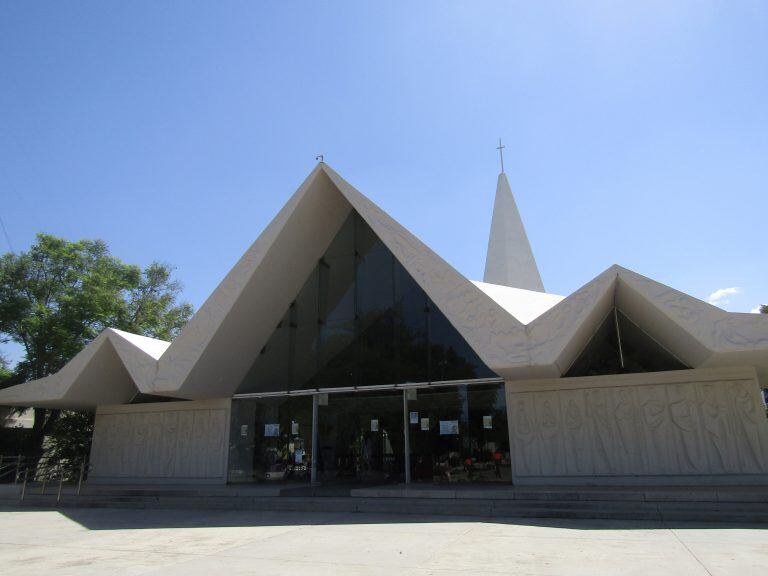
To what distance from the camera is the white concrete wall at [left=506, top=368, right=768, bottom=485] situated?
33.2 feet

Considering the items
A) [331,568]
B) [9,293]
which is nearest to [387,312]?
[331,568]

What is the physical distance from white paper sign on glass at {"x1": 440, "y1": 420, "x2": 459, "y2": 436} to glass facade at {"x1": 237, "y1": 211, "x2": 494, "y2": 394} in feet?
3.26

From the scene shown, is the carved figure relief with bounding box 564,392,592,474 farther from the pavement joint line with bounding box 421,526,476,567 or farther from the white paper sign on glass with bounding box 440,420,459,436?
the pavement joint line with bounding box 421,526,476,567

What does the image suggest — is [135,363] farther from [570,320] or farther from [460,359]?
[570,320]

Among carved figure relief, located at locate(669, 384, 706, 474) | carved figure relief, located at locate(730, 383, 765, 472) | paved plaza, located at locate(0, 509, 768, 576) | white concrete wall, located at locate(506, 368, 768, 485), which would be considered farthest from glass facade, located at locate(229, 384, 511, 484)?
carved figure relief, located at locate(730, 383, 765, 472)

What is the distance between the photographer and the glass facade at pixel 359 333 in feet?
40.6

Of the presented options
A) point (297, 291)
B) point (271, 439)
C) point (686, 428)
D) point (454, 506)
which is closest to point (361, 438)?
point (271, 439)

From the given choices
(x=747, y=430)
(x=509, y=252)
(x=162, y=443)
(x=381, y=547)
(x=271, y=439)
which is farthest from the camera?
(x=509, y=252)

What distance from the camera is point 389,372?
12758mm

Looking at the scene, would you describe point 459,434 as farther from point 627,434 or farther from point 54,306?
point 54,306

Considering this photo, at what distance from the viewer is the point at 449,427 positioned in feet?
39.4

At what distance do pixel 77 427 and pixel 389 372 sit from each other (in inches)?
539

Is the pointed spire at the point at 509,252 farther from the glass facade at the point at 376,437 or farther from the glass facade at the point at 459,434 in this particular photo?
the glass facade at the point at 376,437

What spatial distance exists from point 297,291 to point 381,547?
9041mm
